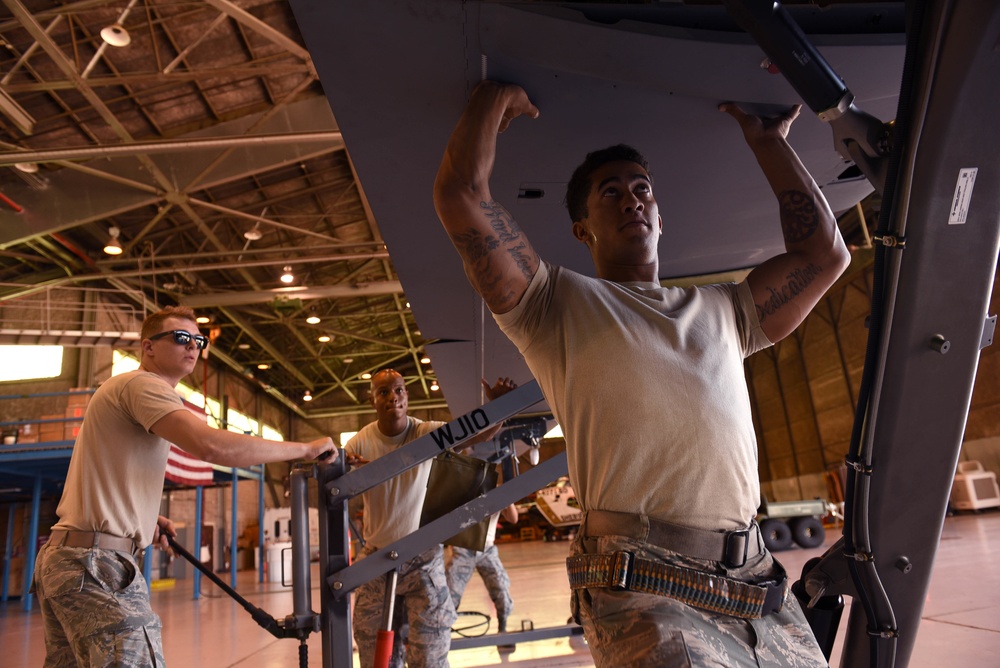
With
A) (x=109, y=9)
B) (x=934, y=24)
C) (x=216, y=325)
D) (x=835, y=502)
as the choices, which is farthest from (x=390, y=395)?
(x=216, y=325)

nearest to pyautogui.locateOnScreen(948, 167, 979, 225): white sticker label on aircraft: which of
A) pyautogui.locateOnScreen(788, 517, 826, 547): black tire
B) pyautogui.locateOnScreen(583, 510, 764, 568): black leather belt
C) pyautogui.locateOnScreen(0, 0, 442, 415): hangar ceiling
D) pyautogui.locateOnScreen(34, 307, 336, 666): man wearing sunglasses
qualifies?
pyautogui.locateOnScreen(583, 510, 764, 568): black leather belt

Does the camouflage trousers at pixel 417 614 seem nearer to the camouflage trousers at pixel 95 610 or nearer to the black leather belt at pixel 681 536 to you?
the camouflage trousers at pixel 95 610

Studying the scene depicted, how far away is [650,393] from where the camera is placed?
1.48 metres

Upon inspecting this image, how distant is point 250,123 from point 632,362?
1141 centimetres

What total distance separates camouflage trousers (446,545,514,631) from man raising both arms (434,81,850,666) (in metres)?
4.33

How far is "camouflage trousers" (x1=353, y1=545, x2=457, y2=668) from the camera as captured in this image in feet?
12.2

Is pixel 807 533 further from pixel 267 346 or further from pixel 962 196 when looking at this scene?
pixel 267 346

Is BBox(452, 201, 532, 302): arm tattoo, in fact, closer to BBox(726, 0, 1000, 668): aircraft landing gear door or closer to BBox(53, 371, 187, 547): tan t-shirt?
BBox(726, 0, 1000, 668): aircraft landing gear door

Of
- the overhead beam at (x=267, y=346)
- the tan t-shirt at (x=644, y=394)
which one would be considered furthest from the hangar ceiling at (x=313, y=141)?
the tan t-shirt at (x=644, y=394)

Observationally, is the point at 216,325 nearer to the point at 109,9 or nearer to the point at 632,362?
the point at 109,9

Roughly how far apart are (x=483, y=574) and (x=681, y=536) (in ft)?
16.2

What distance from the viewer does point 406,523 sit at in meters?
4.06

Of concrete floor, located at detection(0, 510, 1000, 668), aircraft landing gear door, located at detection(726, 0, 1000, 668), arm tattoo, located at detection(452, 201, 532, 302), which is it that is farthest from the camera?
concrete floor, located at detection(0, 510, 1000, 668)

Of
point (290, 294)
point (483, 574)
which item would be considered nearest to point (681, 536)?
point (483, 574)
